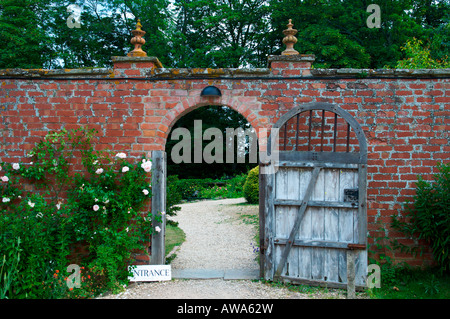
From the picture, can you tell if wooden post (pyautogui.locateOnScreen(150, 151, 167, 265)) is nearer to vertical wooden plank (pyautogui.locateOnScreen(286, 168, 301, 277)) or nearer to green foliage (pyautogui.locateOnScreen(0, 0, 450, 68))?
vertical wooden plank (pyautogui.locateOnScreen(286, 168, 301, 277))

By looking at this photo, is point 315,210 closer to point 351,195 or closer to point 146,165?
point 351,195

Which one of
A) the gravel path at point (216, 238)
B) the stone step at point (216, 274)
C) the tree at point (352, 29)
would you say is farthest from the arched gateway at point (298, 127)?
the tree at point (352, 29)

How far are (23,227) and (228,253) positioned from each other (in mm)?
3905

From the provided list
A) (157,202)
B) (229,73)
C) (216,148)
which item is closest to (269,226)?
(157,202)

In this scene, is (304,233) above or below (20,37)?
below

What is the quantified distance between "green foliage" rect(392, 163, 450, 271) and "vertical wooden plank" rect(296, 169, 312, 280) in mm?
1297

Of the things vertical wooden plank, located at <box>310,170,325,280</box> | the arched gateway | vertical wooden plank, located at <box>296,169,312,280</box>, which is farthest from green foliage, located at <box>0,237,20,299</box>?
→ vertical wooden plank, located at <box>310,170,325,280</box>

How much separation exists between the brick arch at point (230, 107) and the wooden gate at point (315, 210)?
0.40 metres

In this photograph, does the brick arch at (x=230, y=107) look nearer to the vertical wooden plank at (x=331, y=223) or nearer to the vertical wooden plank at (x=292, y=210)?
the vertical wooden plank at (x=292, y=210)

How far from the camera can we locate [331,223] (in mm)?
4570

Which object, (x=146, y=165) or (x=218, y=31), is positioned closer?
(x=146, y=165)

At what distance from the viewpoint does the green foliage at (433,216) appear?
4.36 meters

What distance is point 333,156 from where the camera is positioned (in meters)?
4.56

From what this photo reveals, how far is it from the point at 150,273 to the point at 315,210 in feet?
8.46
